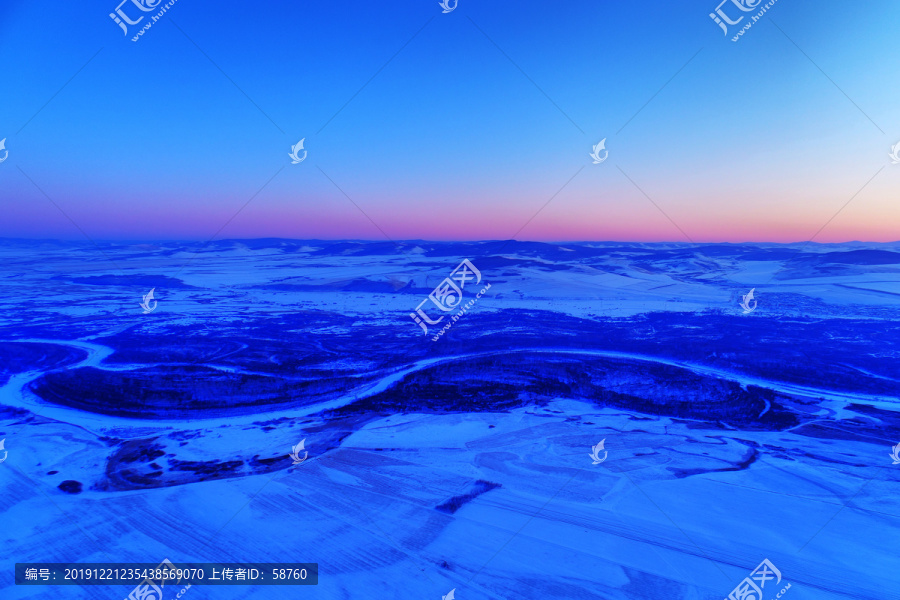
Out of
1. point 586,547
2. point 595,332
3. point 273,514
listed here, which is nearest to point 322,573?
point 273,514

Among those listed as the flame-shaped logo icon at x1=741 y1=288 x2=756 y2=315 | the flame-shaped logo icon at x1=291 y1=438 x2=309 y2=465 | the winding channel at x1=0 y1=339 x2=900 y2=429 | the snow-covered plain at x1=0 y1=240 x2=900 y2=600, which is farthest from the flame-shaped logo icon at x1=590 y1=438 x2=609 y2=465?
the flame-shaped logo icon at x1=741 y1=288 x2=756 y2=315

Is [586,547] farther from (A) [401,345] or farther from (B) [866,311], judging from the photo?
(B) [866,311]

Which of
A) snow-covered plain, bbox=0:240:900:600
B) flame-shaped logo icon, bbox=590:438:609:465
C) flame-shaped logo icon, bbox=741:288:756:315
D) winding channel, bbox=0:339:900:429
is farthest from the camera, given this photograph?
flame-shaped logo icon, bbox=741:288:756:315

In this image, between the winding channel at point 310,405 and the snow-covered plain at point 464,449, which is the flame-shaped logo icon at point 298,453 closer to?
the snow-covered plain at point 464,449

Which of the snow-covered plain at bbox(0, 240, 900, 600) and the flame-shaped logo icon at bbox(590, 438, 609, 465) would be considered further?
the flame-shaped logo icon at bbox(590, 438, 609, 465)

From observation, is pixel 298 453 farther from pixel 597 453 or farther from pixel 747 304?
pixel 747 304

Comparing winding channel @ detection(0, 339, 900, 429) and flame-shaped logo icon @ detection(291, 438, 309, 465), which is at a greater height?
winding channel @ detection(0, 339, 900, 429)

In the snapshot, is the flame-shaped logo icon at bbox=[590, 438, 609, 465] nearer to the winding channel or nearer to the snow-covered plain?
the snow-covered plain

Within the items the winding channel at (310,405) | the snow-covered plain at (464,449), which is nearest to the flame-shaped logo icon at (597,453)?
the snow-covered plain at (464,449)

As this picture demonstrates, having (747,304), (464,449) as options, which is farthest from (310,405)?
(747,304)
